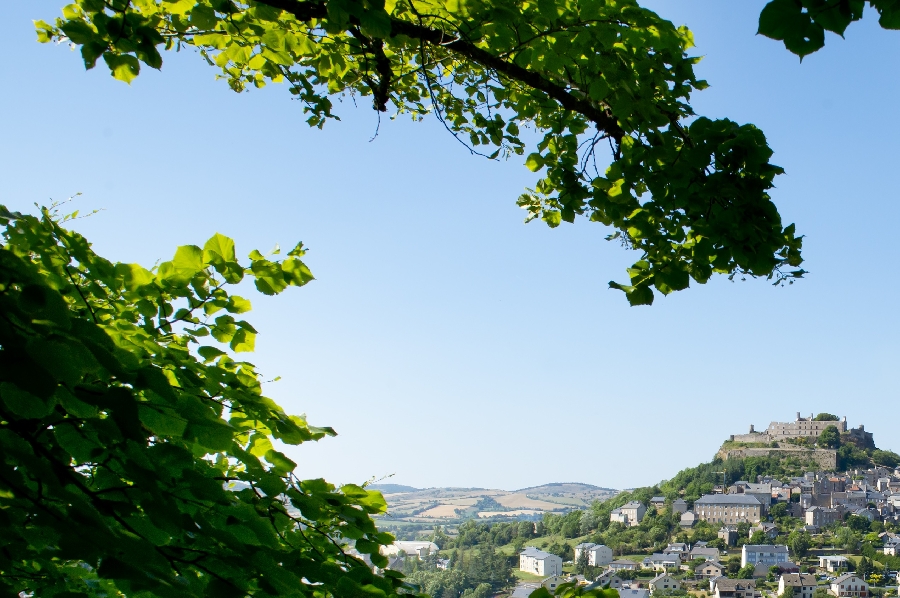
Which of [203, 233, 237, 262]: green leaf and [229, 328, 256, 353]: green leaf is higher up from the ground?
[203, 233, 237, 262]: green leaf

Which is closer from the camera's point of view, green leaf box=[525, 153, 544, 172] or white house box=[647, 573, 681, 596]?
green leaf box=[525, 153, 544, 172]

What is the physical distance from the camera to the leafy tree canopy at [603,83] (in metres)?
2.63

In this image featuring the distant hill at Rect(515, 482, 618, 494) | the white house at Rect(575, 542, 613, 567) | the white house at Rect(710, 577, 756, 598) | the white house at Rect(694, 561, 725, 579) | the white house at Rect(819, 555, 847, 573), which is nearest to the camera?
the white house at Rect(710, 577, 756, 598)

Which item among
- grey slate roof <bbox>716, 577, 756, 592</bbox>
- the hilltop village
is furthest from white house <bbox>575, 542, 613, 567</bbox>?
grey slate roof <bbox>716, 577, 756, 592</bbox>

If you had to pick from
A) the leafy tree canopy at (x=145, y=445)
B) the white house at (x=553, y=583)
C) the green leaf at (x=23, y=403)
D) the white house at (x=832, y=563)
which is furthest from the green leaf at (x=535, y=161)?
the white house at (x=832, y=563)

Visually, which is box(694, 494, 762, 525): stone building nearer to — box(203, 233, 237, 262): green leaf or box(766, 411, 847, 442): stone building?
box(766, 411, 847, 442): stone building

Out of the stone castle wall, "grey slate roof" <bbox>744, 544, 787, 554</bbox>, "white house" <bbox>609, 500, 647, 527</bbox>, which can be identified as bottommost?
"grey slate roof" <bbox>744, 544, 787, 554</bbox>

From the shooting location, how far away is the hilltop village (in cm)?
4272

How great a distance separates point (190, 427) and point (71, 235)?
4.06 ft

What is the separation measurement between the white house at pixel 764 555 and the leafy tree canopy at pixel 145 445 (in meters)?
60.4

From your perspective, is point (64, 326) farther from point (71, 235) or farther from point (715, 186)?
point (715, 186)

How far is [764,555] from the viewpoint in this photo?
5494cm

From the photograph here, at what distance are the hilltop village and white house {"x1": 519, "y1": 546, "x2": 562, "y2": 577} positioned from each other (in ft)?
0.33

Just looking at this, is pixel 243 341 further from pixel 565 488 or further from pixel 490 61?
pixel 565 488
